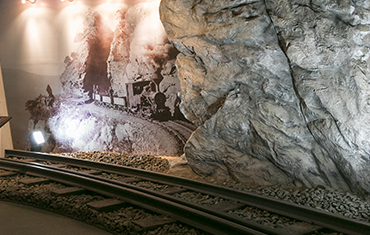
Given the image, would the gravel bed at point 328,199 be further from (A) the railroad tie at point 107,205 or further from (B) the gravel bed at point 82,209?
(A) the railroad tie at point 107,205

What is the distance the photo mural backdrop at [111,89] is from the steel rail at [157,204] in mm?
3418

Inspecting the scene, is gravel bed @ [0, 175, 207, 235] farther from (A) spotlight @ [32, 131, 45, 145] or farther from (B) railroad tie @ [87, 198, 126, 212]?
(A) spotlight @ [32, 131, 45, 145]

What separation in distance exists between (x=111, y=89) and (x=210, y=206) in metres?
6.66

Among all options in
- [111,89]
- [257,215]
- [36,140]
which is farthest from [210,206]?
[36,140]

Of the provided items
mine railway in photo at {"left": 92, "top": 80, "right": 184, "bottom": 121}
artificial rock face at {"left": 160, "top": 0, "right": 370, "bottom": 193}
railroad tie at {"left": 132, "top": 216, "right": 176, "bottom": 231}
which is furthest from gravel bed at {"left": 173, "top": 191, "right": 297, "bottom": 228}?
mine railway in photo at {"left": 92, "top": 80, "right": 184, "bottom": 121}

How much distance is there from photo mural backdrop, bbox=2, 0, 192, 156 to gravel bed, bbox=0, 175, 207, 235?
4.02m

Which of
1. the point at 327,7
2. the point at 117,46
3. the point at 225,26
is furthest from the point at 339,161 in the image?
the point at 117,46

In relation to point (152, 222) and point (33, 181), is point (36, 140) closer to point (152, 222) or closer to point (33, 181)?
point (33, 181)

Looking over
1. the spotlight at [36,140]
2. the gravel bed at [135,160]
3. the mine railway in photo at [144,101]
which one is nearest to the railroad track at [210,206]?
the gravel bed at [135,160]

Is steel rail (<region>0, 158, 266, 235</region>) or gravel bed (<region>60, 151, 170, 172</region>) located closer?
steel rail (<region>0, 158, 266, 235</region>)

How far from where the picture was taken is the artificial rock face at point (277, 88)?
4.93m

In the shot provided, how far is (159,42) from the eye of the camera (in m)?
9.30

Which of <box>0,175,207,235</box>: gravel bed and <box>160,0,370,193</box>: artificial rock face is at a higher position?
<box>160,0,370,193</box>: artificial rock face

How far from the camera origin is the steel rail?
3.68 metres
